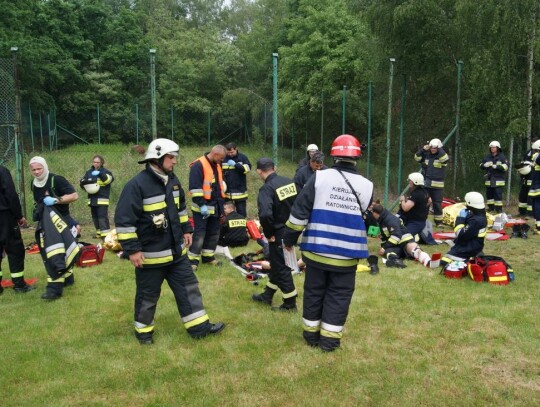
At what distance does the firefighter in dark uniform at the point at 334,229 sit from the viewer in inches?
190

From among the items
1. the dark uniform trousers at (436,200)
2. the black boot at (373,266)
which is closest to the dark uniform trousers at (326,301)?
the black boot at (373,266)

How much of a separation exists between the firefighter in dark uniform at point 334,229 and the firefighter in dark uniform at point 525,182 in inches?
346

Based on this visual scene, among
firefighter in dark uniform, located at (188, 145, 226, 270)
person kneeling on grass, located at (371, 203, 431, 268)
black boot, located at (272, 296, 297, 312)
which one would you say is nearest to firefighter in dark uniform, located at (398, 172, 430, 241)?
person kneeling on grass, located at (371, 203, 431, 268)

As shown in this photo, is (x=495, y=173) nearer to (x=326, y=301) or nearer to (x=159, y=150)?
(x=326, y=301)

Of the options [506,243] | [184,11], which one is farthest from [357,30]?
[184,11]

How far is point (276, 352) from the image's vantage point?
16.1 feet

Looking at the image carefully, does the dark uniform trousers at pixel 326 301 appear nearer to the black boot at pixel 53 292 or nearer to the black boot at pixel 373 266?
the black boot at pixel 373 266

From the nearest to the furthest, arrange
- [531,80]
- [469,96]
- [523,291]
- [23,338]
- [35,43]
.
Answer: [23,338]
[523,291]
[531,80]
[469,96]
[35,43]

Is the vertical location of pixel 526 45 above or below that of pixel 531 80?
above

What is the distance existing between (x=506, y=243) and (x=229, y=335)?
6.95m

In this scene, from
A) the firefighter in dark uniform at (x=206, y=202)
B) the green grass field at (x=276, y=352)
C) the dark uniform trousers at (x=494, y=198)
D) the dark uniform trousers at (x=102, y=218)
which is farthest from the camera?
the dark uniform trousers at (x=494, y=198)

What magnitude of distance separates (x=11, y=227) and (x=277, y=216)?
148 inches

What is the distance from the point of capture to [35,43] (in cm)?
2891

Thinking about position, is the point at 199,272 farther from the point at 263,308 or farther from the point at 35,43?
the point at 35,43
